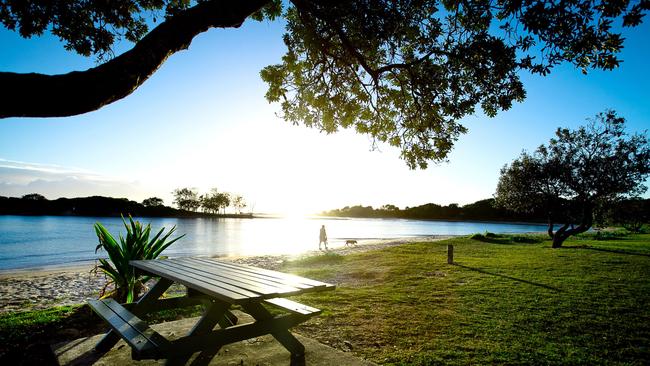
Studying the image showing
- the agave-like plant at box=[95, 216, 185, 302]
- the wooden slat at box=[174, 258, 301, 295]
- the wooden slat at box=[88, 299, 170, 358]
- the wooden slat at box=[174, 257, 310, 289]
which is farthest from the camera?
the agave-like plant at box=[95, 216, 185, 302]

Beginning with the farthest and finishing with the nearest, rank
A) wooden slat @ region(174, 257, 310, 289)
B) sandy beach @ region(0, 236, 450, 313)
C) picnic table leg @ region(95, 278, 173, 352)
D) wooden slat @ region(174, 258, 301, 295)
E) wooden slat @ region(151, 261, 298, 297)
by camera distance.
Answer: sandy beach @ region(0, 236, 450, 313)
picnic table leg @ region(95, 278, 173, 352)
wooden slat @ region(174, 257, 310, 289)
wooden slat @ region(174, 258, 301, 295)
wooden slat @ region(151, 261, 298, 297)

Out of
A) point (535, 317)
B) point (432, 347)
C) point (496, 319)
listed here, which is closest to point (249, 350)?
point (432, 347)

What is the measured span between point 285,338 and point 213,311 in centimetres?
87

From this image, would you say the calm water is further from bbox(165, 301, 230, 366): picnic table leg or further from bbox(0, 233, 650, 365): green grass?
bbox(165, 301, 230, 366): picnic table leg

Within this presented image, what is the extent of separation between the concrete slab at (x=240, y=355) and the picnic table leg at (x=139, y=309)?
71 mm

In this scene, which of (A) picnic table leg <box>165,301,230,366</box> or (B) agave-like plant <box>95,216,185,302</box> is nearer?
(A) picnic table leg <box>165,301,230,366</box>

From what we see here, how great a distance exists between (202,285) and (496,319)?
4.96 meters

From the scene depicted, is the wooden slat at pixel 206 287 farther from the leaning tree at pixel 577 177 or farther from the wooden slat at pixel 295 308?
the leaning tree at pixel 577 177

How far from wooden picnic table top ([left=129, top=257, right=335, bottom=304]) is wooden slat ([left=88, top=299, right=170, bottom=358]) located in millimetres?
447

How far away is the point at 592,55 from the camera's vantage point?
4562 mm

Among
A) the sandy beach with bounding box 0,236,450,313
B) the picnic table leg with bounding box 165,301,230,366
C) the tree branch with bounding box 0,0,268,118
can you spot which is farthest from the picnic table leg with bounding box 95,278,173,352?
the sandy beach with bounding box 0,236,450,313

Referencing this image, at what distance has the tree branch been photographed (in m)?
2.41

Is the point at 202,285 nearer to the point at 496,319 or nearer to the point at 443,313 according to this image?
the point at 443,313

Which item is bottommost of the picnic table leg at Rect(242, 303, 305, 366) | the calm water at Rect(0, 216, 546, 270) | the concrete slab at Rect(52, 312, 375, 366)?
the calm water at Rect(0, 216, 546, 270)
